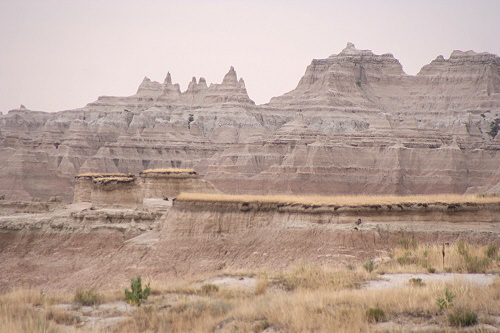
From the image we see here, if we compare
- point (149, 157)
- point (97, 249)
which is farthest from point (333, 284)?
point (149, 157)

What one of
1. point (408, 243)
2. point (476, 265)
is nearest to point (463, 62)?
point (408, 243)

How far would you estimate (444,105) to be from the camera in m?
153

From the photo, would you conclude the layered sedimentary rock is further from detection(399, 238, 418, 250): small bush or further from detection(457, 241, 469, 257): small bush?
detection(457, 241, 469, 257): small bush

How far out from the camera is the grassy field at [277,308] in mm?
16047

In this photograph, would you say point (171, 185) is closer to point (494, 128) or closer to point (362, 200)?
point (362, 200)

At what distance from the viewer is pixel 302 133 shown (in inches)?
5281

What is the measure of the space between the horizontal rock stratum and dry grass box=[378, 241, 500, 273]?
7336 cm

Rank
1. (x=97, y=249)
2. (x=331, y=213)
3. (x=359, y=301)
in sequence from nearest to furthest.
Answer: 1. (x=359, y=301)
2. (x=331, y=213)
3. (x=97, y=249)

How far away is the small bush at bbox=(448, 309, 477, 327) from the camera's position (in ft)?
50.7

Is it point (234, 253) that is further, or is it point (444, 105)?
point (444, 105)

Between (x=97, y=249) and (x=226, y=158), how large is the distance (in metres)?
94.1

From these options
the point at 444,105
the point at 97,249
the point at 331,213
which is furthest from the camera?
the point at 444,105

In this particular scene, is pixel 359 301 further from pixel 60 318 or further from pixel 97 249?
pixel 97 249

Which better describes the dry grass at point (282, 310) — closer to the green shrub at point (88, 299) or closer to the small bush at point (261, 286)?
the small bush at point (261, 286)
